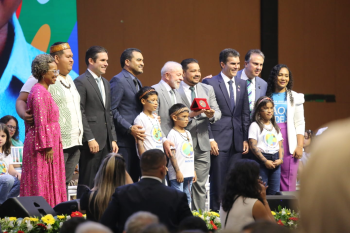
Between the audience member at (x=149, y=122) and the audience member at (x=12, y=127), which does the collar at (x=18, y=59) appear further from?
the audience member at (x=149, y=122)

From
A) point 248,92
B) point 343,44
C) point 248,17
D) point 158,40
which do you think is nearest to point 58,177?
point 248,92

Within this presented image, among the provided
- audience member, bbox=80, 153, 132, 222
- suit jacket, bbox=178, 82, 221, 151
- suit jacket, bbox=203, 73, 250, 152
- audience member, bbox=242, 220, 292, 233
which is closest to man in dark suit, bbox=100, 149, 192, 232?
audience member, bbox=80, 153, 132, 222

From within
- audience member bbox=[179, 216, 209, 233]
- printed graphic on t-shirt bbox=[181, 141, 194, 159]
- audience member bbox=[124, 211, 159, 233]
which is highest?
printed graphic on t-shirt bbox=[181, 141, 194, 159]

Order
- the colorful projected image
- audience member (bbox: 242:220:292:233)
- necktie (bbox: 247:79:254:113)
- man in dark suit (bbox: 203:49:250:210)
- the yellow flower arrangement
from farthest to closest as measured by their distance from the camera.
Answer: the colorful projected image, necktie (bbox: 247:79:254:113), man in dark suit (bbox: 203:49:250:210), the yellow flower arrangement, audience member (bbox: 242:220:292:233)

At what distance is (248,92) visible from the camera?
5332mm

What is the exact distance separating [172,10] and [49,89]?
3829mm

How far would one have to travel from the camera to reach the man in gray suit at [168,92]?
189 inches

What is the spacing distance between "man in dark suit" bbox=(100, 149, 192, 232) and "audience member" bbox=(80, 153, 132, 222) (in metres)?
0.28

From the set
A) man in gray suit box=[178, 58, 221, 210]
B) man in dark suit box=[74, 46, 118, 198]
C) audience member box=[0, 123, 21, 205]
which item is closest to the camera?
man in dark suit box=[74, 46, 118, 198]

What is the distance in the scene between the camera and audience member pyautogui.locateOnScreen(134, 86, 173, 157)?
448cm

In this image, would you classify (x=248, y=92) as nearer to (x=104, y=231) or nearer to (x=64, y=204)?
(x=64, y=204)

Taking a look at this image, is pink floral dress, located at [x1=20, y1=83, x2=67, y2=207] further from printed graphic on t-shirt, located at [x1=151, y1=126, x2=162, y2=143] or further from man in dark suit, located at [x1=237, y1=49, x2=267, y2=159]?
man in dark suit, located at [x1=237, y1=49, x2=267, y2=159]

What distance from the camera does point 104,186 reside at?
9.52 ft

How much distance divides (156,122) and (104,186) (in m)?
1.72
